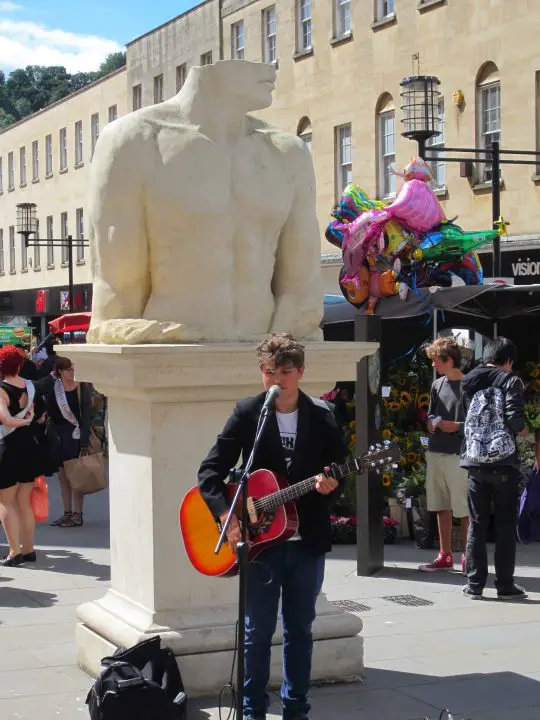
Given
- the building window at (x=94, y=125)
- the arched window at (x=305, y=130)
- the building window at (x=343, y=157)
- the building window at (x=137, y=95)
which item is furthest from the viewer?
the building window at (x=94, y=125)

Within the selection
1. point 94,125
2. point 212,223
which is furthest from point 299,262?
point 94,125

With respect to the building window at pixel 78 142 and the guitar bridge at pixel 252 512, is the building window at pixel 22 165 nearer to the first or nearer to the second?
the building window at pixel 78 142

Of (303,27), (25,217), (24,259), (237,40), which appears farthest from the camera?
(24,259)

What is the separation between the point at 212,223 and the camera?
6.73 metres

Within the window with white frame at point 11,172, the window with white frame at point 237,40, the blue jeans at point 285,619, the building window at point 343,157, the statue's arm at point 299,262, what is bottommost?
the blue jeans at point 285,619

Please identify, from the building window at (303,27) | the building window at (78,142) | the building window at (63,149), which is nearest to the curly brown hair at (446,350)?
the building window at (303,27)

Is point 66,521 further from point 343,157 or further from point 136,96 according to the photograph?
point 136,96

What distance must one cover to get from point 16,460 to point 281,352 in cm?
586

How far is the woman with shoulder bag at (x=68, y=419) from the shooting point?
13375 millimetres

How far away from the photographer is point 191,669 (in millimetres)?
6449

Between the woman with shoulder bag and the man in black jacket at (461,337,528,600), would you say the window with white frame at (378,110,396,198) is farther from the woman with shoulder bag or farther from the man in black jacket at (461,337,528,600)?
the man in black jacket at (461,337,528,600)

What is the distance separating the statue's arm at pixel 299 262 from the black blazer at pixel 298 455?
1169 mm

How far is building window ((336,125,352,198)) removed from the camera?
29.5 m

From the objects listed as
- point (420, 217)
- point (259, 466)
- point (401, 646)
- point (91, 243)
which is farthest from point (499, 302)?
point (259, 466)
